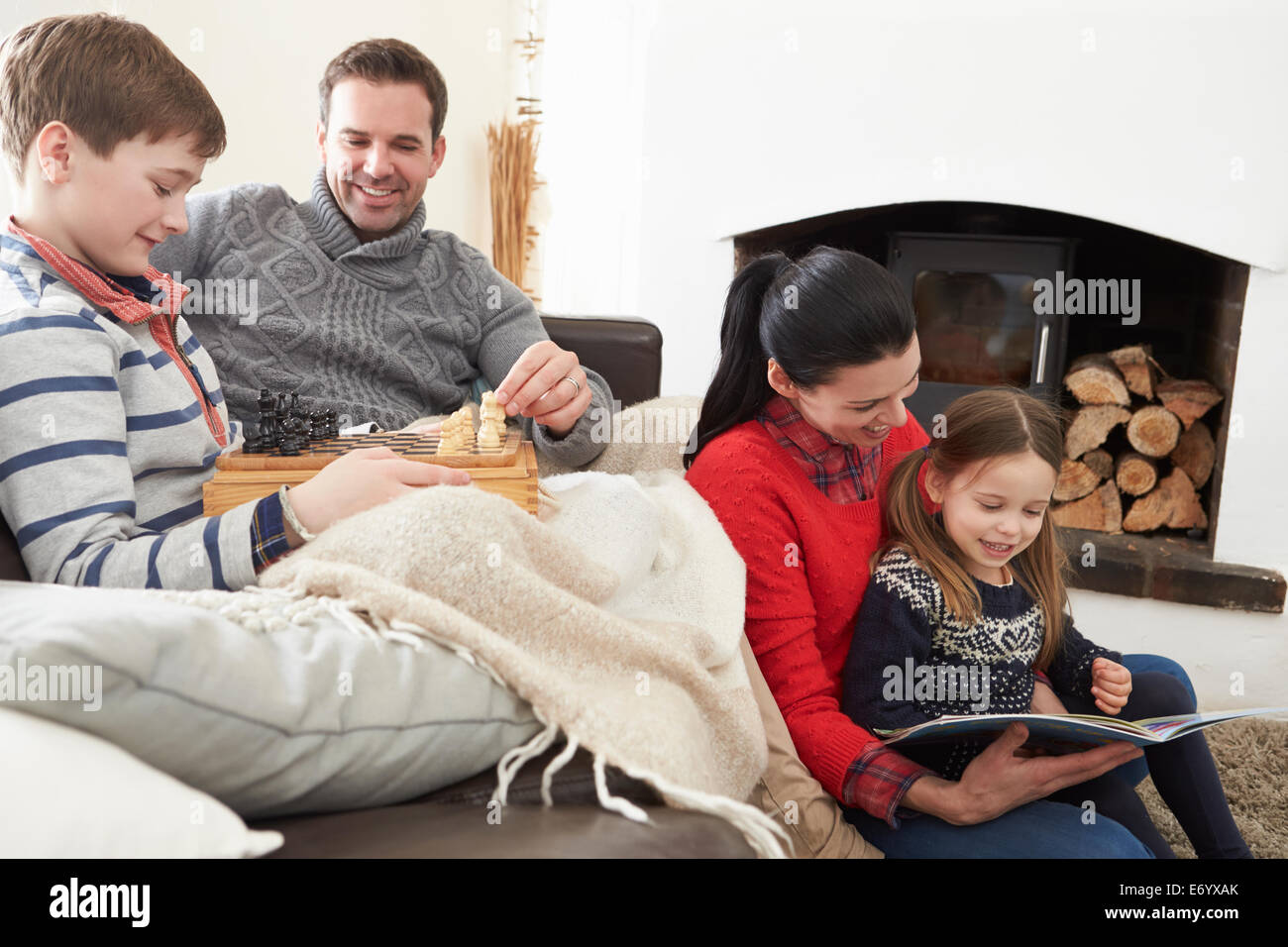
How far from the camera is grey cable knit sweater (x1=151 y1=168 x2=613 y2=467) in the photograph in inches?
57.9

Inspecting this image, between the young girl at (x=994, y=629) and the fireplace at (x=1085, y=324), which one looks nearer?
the young girl at (x=994, y=629)

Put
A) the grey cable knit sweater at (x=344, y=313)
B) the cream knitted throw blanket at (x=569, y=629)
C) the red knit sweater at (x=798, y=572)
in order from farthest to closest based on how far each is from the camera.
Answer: the grey cable knit sweater at (x=344, y=313), the red knit sweater at (x=798, y=572), the cream knitted throw blanket at (x=569, y=629)

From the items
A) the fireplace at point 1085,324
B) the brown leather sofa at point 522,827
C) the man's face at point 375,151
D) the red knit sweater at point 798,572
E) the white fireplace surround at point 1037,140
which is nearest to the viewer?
the brown leather sofa at point 522,827

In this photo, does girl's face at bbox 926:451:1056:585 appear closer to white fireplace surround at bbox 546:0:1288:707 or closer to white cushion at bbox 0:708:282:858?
white cushion at bbox 0:708:282:858

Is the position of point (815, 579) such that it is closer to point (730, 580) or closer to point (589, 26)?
point (730, 580)

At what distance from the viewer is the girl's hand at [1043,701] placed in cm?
125

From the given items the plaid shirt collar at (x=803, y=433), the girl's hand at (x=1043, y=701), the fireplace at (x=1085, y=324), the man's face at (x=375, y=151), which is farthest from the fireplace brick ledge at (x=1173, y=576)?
the man's face at (x=375, y=151)

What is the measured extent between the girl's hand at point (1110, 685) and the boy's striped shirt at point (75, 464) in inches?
36.5

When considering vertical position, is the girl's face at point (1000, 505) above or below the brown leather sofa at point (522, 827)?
above

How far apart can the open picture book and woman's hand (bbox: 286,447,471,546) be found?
0.53m

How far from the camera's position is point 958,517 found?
1213 millimetres

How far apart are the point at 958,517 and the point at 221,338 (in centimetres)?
101

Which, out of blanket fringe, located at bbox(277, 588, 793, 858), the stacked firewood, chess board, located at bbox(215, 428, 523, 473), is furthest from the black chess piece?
the stacked firewood

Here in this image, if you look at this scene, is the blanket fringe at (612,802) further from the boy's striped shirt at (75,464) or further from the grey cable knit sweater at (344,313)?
the grey cable knit sweater at (344,313)
